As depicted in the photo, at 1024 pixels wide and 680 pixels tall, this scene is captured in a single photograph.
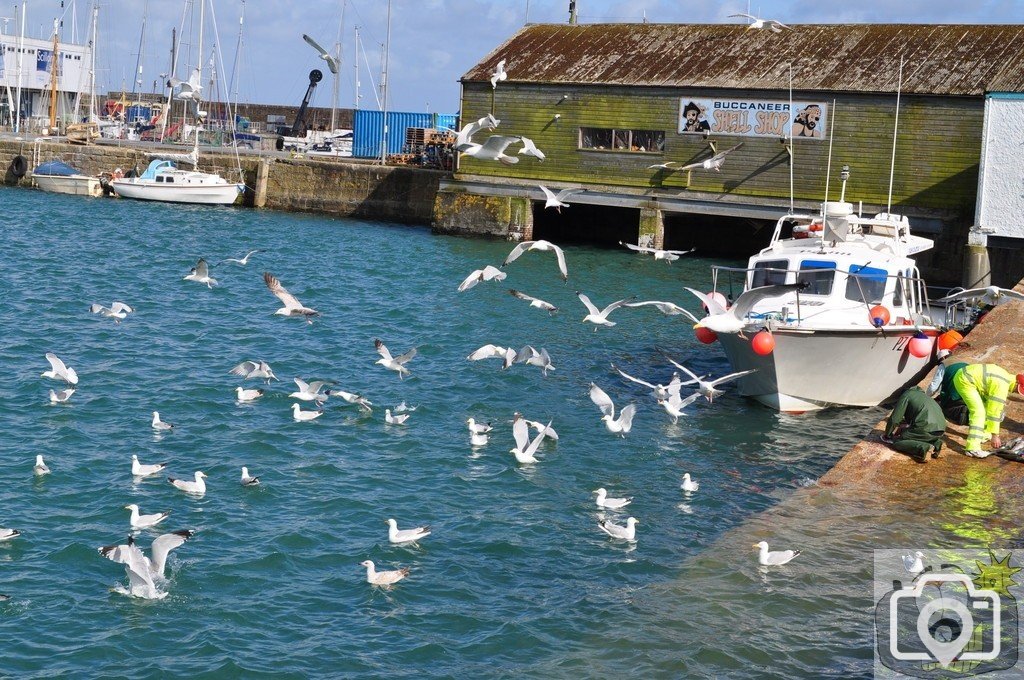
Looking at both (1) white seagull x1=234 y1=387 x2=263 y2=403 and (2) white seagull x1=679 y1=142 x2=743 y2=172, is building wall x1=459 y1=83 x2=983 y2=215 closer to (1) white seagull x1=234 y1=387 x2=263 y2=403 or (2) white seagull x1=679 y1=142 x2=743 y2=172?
(2) white seagull x1=679 y1=142 x2=743 y2=172

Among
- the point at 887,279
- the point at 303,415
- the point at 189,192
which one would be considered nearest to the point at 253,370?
the point at 303,415

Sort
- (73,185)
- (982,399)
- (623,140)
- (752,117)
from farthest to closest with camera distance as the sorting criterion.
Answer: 1. (73,185)
2. (623,140)
3. (752,117)
4. (982,399)

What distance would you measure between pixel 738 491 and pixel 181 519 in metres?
7.21

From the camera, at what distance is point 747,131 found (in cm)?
3881

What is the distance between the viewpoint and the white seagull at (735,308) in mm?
18609

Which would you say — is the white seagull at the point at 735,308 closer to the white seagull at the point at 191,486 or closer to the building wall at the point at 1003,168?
the white seagull at the point at 191,486

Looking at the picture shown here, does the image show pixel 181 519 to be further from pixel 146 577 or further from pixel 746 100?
pixel 746 100

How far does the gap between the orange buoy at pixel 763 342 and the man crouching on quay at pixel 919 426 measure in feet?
12.4

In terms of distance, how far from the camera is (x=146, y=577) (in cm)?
1221

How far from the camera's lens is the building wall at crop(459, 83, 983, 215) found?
115 feet

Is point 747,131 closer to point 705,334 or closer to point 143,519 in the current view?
point 705,334

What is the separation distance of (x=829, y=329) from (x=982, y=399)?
13.4 feet

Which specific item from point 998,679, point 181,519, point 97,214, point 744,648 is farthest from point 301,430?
point 97,214

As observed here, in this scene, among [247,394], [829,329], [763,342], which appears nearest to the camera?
[763,342]
